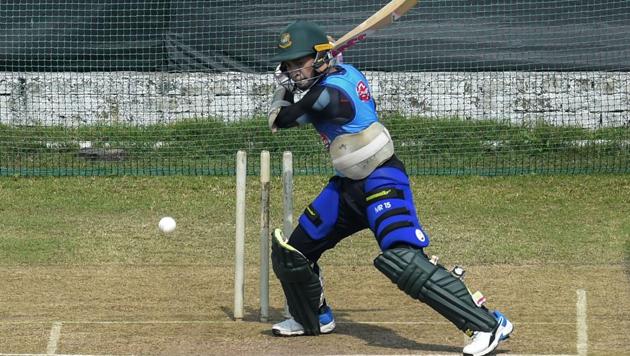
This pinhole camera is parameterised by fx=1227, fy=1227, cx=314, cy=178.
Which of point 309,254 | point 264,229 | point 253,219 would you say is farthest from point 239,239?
point 253,219

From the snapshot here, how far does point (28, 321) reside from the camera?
827 centimetres

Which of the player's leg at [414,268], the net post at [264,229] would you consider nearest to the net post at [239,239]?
the net post at [264,229]

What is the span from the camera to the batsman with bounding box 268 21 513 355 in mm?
7145

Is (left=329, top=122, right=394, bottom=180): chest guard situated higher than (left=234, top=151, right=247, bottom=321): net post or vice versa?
(left=329, top=122, right=394, bottom=180): chest guard

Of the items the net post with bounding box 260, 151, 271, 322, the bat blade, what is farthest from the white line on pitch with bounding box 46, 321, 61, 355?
the bat blade

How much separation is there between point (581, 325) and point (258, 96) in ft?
23.9

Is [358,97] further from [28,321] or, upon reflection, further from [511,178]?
[511,178]

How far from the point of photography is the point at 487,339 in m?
7.09

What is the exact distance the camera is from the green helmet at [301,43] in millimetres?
7355

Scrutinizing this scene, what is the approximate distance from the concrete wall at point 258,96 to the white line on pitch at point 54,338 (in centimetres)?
670

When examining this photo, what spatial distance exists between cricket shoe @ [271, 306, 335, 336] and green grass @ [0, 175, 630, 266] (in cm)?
245

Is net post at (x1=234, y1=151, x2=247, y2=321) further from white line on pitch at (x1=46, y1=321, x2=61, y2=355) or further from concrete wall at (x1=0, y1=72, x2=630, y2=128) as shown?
concrete wall at (x1=0, y1=72, x2=630, y2=128)

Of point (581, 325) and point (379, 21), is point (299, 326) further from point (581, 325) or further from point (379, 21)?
point (379, 21)

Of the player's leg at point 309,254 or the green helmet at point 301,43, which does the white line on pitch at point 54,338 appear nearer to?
the player's leg at point 309,254
